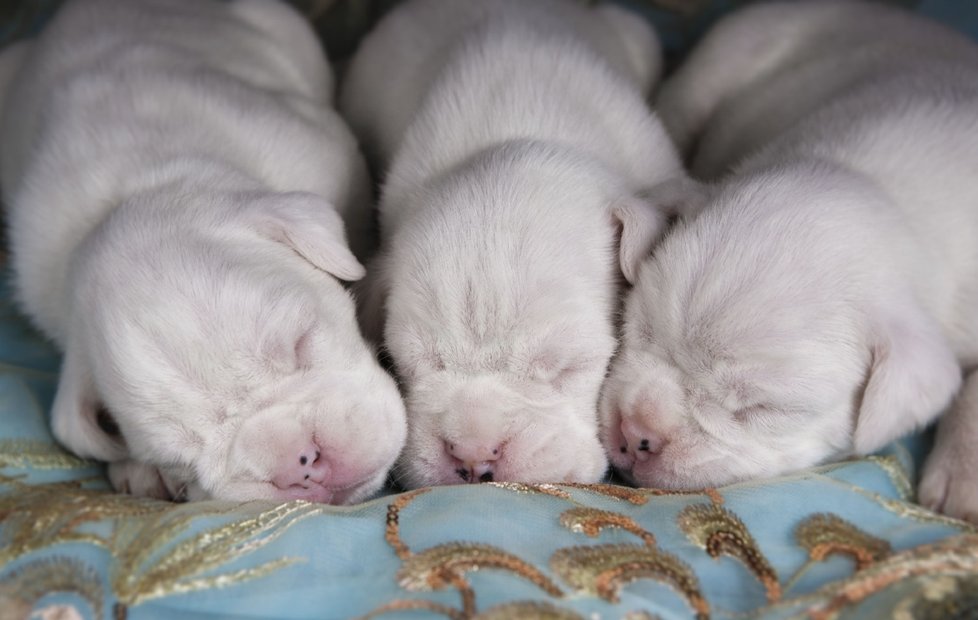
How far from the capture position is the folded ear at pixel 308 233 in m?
2.37

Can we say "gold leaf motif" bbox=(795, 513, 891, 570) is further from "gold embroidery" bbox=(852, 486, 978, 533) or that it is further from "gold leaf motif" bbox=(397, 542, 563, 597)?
"gold leaf motif" bbox=(397, 542, 563, 597)

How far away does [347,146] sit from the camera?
3275 mm

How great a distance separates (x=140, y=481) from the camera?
2.36 metres

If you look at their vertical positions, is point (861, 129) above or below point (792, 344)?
above

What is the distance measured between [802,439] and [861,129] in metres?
0.97

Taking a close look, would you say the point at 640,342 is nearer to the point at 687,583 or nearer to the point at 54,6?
the point at 687,583

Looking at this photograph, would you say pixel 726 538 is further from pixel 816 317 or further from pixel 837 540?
pixel 816 317

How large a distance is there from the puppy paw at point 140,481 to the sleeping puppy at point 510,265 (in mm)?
617

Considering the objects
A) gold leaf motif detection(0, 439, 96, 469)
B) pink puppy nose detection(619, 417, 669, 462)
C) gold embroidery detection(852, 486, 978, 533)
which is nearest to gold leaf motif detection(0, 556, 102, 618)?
gold leaf motif detection(0, 439, 96, 469)

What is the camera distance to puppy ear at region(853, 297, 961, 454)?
2090 millimetres

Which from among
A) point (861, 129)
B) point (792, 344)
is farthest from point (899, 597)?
point (861, 129)

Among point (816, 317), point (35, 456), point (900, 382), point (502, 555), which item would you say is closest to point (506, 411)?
point (502, 555)

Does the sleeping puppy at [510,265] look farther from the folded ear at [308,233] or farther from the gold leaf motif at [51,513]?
the gold leaf motif at [51,513]

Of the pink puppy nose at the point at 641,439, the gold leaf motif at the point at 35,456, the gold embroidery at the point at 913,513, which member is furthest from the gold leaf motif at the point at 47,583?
the gold embroidery at the point at 913,513
